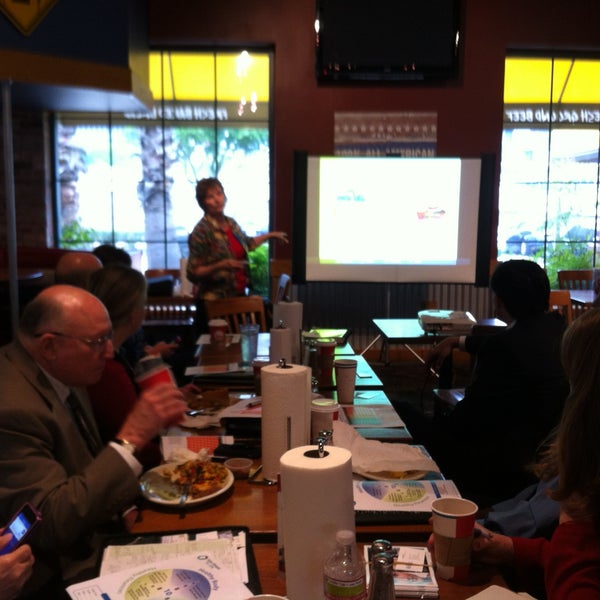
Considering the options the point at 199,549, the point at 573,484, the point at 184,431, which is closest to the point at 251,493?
the point at 199,549

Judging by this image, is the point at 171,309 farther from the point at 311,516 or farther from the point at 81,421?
the point at 311,516

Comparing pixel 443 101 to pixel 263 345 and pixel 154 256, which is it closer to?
pixel 154 256

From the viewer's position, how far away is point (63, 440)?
1.56 metres

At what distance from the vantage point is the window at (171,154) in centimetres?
657

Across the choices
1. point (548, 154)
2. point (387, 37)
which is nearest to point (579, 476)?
point (387, 37)

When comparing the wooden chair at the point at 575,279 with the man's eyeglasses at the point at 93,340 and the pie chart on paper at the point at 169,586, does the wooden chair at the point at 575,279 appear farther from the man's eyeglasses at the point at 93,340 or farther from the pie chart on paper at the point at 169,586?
the pie chart on paper at the point at 169,586

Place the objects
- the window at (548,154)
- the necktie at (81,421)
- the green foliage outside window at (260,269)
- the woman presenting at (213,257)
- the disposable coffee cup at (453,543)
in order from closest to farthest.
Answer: the disposable coffee cup at (453,543) → the necktie at (81,421) → the woman presenting at (213,257) → the window at (548,154) → the green foliage outside window at (260,269)

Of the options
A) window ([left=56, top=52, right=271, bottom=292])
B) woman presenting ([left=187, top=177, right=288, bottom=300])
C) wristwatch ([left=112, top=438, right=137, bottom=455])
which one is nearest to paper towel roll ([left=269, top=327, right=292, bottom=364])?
wristwatch ([left=112, top=438, right=137, bottom=455])

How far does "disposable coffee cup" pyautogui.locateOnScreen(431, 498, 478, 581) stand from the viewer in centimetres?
125

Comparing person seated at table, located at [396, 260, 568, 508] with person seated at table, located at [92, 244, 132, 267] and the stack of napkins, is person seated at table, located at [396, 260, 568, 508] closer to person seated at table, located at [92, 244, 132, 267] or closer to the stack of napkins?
the stack of napkins

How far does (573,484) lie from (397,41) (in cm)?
564

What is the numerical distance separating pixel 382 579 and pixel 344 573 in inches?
2.5

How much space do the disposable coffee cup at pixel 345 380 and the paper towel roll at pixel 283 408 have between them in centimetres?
71

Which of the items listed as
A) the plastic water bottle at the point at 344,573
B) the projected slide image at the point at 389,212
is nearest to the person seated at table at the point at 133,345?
the plastic water bottle at the point at 344,573
